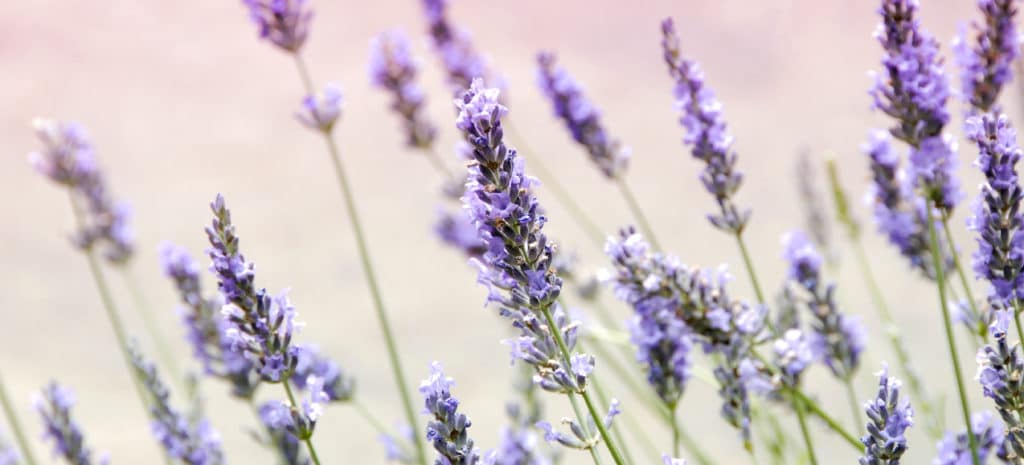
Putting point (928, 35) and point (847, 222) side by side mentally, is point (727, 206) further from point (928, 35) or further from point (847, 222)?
point (847, 222)

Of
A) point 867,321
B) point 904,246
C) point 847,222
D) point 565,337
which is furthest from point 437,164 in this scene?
point 867,321

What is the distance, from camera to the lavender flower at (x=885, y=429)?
3.72ft

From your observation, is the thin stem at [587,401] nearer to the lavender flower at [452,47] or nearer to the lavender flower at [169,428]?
the lavender flower at [169,428]

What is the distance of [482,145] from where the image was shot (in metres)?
1.08

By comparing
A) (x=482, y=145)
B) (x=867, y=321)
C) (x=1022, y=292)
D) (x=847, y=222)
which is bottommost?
(x=1022, y=292)

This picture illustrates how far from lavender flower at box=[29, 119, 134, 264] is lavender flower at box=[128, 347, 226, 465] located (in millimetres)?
878

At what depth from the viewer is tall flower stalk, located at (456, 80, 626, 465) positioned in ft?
3.57

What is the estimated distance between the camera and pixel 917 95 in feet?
4.68

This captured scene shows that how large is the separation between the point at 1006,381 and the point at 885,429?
0.47 feet

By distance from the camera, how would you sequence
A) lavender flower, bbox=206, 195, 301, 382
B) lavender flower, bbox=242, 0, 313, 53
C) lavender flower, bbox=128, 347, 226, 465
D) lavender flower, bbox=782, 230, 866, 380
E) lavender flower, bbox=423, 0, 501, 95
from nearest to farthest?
lavender flower, bbox=206, 195, 301, 382
lavender flower, bbox=128, 347, 226, 465
lavender flower, bbox=782, 230, 866, 380
lavender flower, bbox=242, 0, 313, 53
lavender flower, bbox=423, 0, 501, 95

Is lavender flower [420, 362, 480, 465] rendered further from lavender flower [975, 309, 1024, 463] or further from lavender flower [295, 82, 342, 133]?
lavender flower [295, 82, 342, 133]

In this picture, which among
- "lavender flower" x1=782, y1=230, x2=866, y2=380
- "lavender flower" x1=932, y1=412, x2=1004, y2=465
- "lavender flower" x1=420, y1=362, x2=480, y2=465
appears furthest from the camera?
"lavender flower" x1=782, y1=230, x2=866, y2=380

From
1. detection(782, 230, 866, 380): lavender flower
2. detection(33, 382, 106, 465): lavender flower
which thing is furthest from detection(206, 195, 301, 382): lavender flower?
detection(782, 230, 866, 380): lavender flower

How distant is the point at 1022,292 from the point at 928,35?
0.38 m
